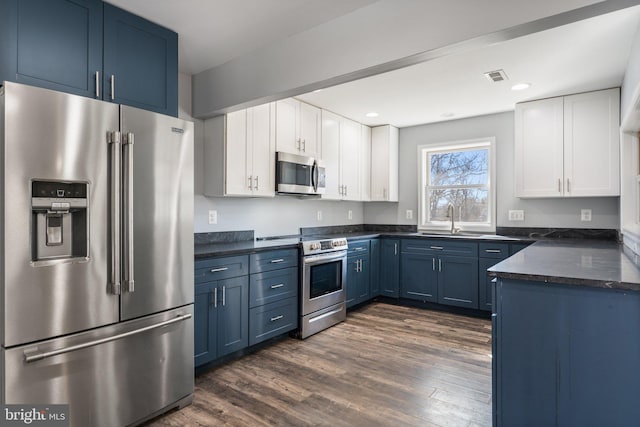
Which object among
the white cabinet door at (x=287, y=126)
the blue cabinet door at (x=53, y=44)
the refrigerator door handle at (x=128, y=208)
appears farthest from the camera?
the white cabinet door at (x=287, y=126)

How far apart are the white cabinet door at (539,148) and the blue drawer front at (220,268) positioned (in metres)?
2.99

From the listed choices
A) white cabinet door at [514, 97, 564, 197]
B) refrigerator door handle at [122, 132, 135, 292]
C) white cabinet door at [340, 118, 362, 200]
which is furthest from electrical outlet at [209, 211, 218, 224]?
white cabinet door at [514, 97, 564, 197]

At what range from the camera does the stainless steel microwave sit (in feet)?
11.5

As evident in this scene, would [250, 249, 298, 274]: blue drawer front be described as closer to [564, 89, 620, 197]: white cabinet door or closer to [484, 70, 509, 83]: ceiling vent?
[484, 70, 509, 83]: ceiling vent

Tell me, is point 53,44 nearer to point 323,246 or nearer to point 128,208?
point 128,208

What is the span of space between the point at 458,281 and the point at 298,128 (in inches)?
95.0

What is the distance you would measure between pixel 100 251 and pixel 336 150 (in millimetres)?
3001

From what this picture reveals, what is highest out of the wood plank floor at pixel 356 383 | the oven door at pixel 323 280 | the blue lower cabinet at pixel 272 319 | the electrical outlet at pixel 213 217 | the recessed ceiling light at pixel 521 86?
the recessed ceiling light at pixel 521 86

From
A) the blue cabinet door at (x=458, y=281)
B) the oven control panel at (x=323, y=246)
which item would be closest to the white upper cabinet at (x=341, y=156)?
the oven control panel at (x=323, y=246)

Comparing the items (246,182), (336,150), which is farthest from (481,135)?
(246,182)

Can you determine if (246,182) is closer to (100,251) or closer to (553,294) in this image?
(100,251)

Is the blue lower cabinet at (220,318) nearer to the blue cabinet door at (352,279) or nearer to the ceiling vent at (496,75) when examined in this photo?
the blue cabinet door at (352,279)

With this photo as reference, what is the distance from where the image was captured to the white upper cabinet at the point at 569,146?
11.4 feet

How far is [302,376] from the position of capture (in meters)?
2.60
